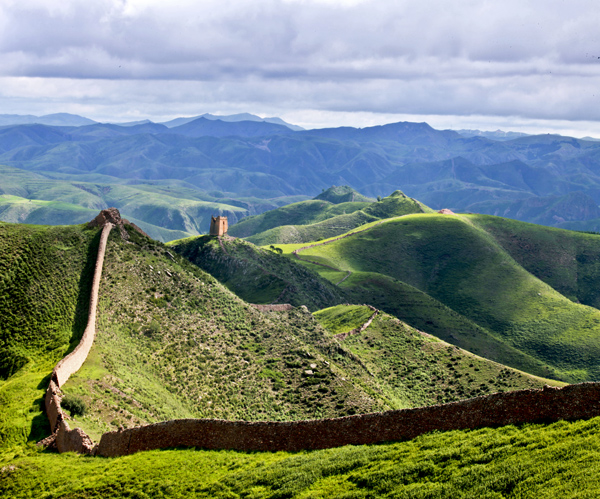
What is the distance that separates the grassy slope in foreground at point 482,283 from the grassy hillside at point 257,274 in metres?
35.9

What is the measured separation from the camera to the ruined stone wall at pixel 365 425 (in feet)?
79.8

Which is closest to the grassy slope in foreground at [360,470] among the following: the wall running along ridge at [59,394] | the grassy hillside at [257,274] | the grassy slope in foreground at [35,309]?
the wall running along ridge at [59,394]

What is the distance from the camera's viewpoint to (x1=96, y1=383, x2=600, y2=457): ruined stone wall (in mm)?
24328

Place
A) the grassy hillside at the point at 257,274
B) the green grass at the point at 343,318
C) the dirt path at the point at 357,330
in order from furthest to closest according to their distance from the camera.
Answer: the grassy hillside at the point at 257,274, the green grass at the point at 343,318, the dirt path at the point at 357,330

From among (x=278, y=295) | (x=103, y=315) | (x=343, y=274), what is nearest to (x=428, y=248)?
(x=343, y=274)

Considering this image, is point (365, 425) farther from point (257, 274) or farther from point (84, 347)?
point (257, 274)

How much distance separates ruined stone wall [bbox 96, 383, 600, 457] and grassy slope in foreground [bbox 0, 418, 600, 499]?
779 mm

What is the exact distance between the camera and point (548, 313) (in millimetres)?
133875

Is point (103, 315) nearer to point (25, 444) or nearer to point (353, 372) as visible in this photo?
point (25, 444)

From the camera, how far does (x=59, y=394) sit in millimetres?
36375

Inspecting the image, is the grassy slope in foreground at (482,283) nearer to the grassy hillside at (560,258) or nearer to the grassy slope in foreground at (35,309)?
the grassy hillside at (560,258)

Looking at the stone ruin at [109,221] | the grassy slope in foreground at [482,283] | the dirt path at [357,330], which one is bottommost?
the grassy slope in foreground at [482,283]

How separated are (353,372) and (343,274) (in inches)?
3443

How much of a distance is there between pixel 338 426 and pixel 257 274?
85.7 meters
